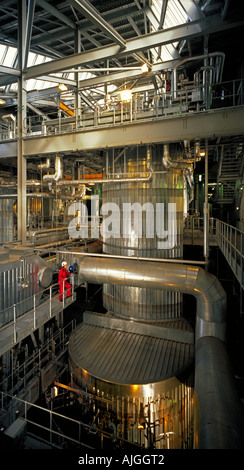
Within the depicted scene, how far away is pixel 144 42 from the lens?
741 cm

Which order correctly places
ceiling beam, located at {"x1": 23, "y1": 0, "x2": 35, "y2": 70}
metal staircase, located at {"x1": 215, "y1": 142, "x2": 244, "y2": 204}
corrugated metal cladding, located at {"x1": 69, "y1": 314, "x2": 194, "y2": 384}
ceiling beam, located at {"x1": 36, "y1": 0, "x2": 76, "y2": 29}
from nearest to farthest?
corrugated metal cladding, located at {"x1": 69, "y1": 314, "x2": 194, "y2": 384}, ceiling beam, located at {"x1": 23, "y1": 0, "x2": 35, "y2": 70}, metal staircase, located at {"x1": 215, "y1": 142, "x2": 244, "y2": 204}, ceiling beam, located at {"x1": 36, "y1": 0, "x2": 76, "y2": 29}

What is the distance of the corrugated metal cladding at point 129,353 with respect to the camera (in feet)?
22.3

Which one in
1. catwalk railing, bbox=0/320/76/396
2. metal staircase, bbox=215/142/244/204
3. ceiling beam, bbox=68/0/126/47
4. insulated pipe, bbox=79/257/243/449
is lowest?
catwalk railing, bbox=0/320/76/396

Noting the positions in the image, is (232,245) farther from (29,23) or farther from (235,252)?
(29,23)

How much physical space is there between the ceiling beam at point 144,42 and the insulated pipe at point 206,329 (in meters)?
7.27

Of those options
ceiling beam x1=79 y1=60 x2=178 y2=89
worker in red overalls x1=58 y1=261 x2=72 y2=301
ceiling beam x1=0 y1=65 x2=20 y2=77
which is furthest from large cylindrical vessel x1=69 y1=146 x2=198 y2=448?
ceiling beam x1=0 y1=65 x2=20 y2=77

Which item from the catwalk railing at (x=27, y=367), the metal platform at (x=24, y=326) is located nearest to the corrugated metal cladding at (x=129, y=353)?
the catwalk railing at (x=27, y=367)

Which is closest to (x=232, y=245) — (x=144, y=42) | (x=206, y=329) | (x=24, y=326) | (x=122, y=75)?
(x=206, y=329)

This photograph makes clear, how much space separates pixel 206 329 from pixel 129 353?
281cm

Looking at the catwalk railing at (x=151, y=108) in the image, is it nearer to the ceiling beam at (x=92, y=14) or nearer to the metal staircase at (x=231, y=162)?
the metal staircase at (x=231, y=162)

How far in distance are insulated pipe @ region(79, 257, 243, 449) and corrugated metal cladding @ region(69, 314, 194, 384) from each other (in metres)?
1.31

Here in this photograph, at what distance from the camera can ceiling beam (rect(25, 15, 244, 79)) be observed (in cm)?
663

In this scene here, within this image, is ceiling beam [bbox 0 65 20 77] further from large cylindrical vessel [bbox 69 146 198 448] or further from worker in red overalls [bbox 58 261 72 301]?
worker in red overalls [bbox 58 261 72 301]

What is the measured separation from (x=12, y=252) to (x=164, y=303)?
605cm
